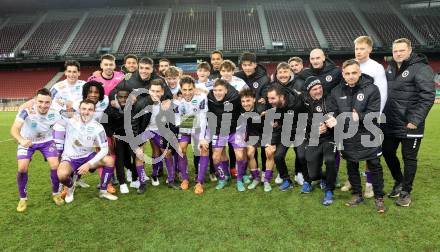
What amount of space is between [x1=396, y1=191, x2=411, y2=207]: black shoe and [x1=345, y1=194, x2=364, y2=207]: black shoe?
480 millimetres

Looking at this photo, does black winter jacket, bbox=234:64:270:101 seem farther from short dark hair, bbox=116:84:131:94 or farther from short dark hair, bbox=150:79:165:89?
short dark hair, bbox=116:84:131:94

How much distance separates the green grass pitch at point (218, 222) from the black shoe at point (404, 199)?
0.08 metres

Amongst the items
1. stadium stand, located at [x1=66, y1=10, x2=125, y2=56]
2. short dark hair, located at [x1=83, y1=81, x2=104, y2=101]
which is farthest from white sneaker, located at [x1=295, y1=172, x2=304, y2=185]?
stadium stand, located at [x1=66, y1=10, x2=125, y2=56]

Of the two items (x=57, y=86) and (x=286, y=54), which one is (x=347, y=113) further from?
(x=286, y=54)

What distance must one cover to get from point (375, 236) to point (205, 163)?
284 centimetres

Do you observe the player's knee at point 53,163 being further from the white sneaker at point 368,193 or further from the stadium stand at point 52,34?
the stadium stand at point 52,34

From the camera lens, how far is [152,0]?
36.4 m

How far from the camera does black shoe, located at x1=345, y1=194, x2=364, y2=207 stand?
4.70 meters

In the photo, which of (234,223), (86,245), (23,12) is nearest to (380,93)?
(234,223)

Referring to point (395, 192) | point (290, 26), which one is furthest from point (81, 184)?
point (290, 26)

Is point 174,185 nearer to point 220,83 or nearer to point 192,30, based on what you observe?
point 220,83

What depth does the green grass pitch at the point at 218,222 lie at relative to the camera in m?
3.70

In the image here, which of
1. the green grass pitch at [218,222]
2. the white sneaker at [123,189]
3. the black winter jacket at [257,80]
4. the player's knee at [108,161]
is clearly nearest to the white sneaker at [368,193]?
the green grass pitch at [218,222]

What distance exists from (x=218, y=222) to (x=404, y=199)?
261 cm
